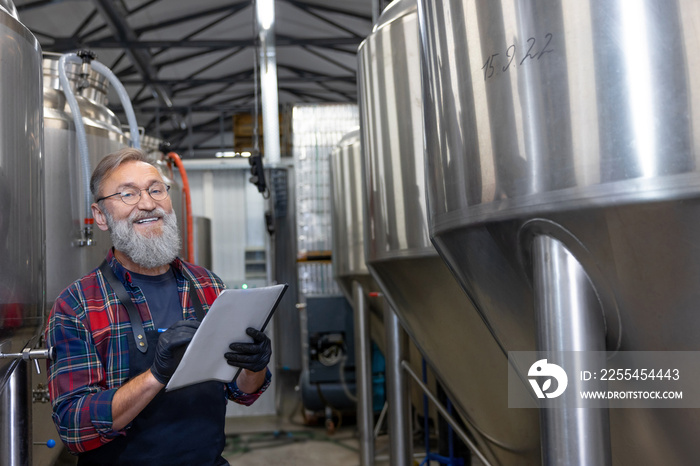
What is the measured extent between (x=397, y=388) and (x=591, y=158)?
2546 millimetres

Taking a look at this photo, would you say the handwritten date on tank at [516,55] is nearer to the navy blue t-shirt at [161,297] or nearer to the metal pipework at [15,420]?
the navy blue t-shirt at [161,297]

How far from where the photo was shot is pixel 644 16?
2.85ft

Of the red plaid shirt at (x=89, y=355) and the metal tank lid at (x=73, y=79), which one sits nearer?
the red plaid shirt at (x=89, y=355)

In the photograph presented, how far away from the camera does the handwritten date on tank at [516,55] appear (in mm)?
972

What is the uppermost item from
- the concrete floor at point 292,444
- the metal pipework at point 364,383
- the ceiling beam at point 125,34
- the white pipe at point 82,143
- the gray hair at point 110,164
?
the ceiling beam at point 125,34

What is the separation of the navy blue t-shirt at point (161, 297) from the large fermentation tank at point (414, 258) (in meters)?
0.74

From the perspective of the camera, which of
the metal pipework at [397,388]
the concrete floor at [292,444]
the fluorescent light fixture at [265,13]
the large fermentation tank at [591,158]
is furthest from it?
the fluorescent light fixture at [265,13]

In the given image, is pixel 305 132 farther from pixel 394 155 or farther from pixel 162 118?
pixel 162 118

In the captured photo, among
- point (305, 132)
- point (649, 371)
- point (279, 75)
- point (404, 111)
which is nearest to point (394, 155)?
point (404, 111)

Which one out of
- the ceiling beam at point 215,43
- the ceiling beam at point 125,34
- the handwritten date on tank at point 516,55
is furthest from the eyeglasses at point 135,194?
the ceiling beam at point 215,43

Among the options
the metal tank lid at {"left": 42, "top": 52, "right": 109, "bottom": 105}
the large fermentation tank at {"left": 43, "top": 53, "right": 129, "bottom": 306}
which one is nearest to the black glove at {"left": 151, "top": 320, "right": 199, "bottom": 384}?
the large fermentation tank at {"left": 43, "top": 53, "right": 129, "bottom": 306}

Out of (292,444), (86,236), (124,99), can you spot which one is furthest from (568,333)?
(292,444)

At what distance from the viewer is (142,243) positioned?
1627 mm

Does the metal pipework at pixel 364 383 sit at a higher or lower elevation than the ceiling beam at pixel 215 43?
lower
